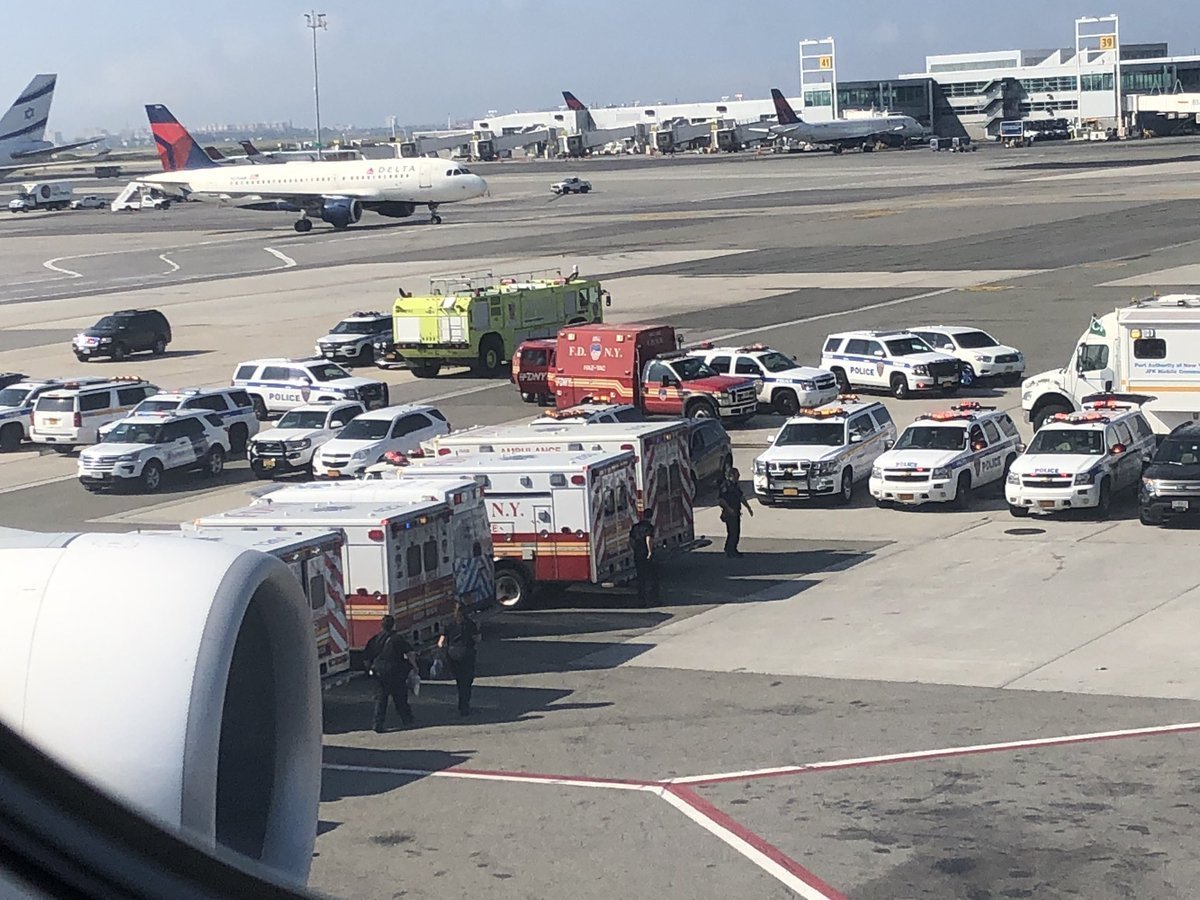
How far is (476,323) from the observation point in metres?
53.5

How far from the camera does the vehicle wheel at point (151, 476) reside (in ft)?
127

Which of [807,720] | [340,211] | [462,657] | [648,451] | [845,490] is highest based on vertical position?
[340,211]

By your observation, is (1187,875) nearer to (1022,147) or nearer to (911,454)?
(911,454)

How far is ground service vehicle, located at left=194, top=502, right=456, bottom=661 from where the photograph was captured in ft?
75.7

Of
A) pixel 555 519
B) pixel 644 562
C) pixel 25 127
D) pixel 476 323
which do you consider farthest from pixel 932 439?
pixel 25 127

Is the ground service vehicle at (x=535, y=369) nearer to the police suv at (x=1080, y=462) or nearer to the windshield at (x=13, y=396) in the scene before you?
the windshield at (x=13, y=396)

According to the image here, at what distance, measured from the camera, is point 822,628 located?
2462 cm

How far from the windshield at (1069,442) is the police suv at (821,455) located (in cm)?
358

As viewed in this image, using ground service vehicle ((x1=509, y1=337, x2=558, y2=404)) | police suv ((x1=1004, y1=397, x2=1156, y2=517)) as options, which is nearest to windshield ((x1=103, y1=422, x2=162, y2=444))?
ground service vehicle ((x1=509, y1=337, x2=558, y2=404))

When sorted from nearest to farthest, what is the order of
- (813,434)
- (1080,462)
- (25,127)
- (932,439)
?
(1080,462), (932,439), (813,434), (25,127)

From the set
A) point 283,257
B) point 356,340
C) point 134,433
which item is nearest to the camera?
point 134,433

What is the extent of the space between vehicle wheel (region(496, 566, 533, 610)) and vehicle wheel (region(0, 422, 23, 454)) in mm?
22535

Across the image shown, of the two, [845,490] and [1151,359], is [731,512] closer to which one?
[845,490]

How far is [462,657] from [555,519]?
19.8 ft
